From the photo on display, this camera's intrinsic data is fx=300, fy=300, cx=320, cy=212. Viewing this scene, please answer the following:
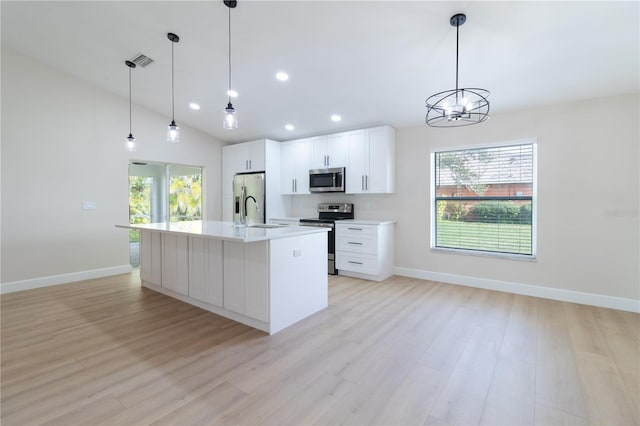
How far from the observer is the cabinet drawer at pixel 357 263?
4.50 meters

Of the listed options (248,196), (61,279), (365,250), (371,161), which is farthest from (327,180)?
(61,279)

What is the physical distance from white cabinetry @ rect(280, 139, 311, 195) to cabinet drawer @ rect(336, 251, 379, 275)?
1.44m

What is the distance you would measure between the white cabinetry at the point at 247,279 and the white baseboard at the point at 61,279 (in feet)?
9.97

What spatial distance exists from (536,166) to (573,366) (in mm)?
2489

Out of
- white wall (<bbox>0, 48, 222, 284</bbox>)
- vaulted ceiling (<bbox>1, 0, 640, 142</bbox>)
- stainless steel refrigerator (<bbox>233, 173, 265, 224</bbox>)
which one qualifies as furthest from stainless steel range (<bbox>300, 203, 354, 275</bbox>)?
white wall (<bbox>0, 48, 222, 284</bbox>)

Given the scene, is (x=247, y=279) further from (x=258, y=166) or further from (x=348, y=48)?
(x=258, y=166)

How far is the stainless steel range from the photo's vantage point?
495 cm

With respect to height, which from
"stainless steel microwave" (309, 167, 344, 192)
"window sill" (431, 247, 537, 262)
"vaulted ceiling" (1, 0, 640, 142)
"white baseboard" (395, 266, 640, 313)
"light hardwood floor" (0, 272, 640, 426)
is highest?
"vaulted ceiling" (1, 0, 640, 142)

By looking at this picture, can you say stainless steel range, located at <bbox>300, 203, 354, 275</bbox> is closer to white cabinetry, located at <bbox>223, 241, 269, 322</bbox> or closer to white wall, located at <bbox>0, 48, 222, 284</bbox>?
white cabinetry, located at <bbox>223, 241, 269, 322</bbox>

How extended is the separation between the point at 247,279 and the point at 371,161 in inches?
111

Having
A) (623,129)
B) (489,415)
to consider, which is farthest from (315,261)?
(623,129)

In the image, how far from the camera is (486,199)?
4.20 meters

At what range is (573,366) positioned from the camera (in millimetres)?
2199

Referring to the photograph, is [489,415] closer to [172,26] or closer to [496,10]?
[496,10]
